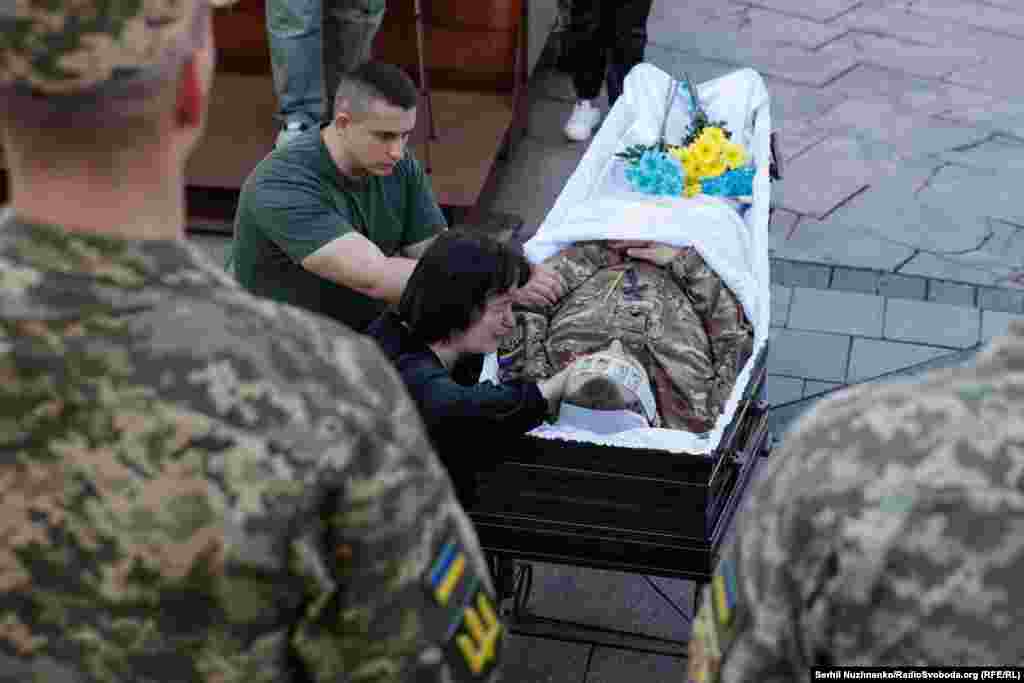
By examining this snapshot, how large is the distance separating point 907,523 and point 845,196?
4.73m

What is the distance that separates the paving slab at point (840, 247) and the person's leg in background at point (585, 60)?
129cm

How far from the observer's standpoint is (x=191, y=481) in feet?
3.94

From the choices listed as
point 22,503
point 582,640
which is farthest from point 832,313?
point 22,503

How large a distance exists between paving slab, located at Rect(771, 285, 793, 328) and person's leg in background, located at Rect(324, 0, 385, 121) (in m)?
1.88

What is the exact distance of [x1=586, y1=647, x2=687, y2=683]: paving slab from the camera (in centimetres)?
327

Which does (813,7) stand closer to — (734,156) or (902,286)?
(902,286)

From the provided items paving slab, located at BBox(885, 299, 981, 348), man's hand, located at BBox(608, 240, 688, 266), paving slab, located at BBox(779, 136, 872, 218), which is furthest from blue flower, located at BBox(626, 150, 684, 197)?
paving slab, located at BBox(779, 136, 872, 218)

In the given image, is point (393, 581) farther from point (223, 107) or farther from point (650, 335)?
point (223, 107)

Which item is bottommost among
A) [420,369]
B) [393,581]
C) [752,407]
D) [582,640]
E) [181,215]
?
[582,640]

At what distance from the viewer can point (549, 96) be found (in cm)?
680

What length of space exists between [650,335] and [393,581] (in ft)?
6.98

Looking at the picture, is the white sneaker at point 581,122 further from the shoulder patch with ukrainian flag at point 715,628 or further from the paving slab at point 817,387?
the shoulder patch with ukrainian flag at point 715,628

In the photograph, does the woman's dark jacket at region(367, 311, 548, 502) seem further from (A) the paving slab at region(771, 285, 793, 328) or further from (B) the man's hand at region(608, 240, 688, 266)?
(A) the paving slab at region(771, 285, 793, 328)

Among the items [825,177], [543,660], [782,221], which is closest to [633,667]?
[543,660]
